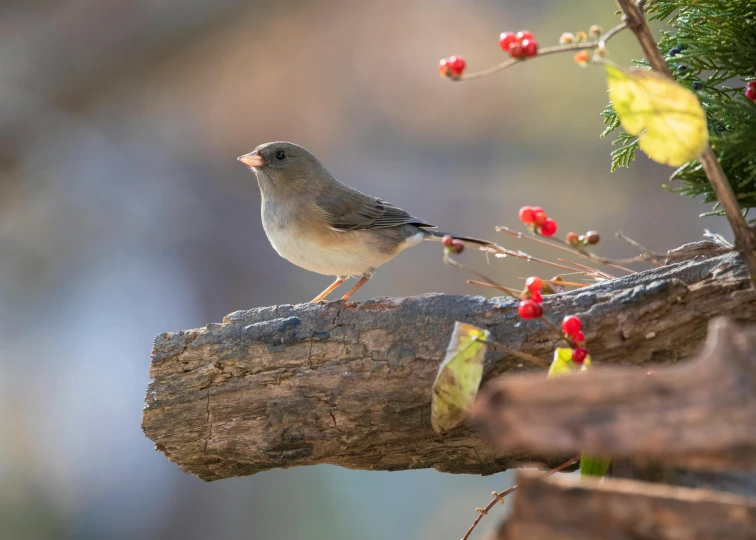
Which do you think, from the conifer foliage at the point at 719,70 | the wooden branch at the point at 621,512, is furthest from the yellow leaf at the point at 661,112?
the wooden branch at the point at 621,512

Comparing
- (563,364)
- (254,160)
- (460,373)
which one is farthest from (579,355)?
(254,160)

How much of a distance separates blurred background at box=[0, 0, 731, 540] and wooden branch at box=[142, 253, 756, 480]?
2.57 m

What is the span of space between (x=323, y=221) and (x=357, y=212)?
0.54ft

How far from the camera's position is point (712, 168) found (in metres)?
1.12

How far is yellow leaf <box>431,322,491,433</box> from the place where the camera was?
1.29 meters

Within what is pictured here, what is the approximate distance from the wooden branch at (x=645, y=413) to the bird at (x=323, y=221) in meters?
1.41

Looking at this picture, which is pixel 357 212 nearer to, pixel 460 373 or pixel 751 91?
pixel 460 373

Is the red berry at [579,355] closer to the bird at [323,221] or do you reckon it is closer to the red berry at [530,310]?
the red berry at [530,310]

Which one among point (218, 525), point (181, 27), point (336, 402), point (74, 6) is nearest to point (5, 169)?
point (74, 6)

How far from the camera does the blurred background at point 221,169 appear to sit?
171 inches

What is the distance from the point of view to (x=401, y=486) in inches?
159

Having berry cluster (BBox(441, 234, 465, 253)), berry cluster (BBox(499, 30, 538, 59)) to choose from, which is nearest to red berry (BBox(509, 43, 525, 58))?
berry cluster (BBox(499, 30, 538, 59))

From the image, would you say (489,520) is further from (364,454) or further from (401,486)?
(364,454)

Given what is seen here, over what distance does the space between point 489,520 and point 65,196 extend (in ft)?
10.8
